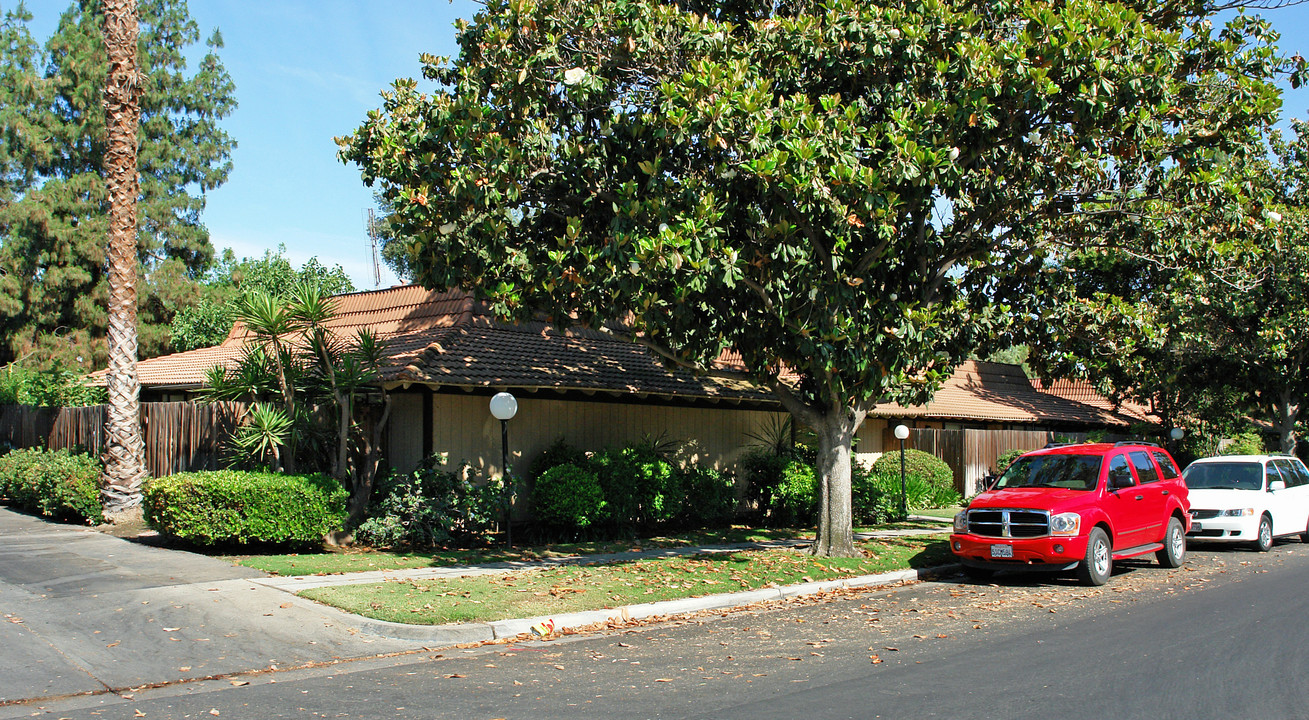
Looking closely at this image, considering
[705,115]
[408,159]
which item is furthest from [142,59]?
[705,115]

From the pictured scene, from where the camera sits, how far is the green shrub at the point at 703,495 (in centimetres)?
1759

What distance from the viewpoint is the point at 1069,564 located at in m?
11.6

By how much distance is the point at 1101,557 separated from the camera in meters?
12.0

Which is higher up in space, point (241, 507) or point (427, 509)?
point (241, 507)

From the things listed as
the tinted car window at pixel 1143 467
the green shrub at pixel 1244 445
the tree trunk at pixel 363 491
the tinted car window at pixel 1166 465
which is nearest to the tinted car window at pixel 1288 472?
the tinted car window at pixel 1166 465

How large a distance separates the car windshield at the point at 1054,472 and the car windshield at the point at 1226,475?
14.3ft

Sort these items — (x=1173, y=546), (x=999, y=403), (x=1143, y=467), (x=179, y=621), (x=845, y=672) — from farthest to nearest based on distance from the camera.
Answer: (x=999, y=403) < (x=1173, y=546) < (x=1143, y=467) < (x=179, y=621) < (x=845, y=672)

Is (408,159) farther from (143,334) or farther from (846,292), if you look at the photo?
(143,334)

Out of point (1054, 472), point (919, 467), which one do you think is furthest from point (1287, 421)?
point (1054, 472)

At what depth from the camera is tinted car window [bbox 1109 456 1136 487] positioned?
12500 millimetres

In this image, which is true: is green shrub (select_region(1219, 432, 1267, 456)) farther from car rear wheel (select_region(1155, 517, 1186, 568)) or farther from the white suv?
car rear wheel (select_region(1155, 517, 1186, 568))

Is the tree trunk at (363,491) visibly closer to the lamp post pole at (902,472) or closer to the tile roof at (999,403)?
the lamp post pole at (902,472)

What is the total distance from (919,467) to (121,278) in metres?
18.3

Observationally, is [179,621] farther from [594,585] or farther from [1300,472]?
[1300,472]
